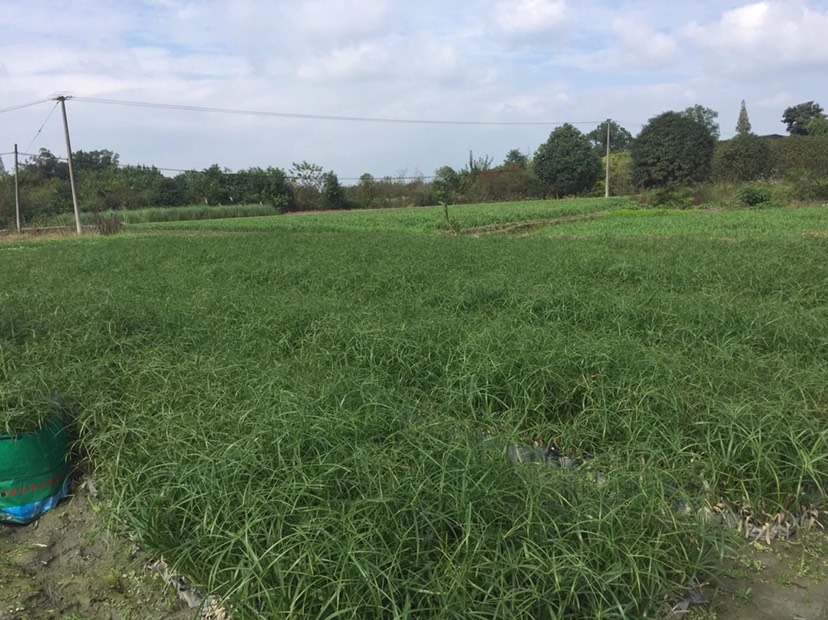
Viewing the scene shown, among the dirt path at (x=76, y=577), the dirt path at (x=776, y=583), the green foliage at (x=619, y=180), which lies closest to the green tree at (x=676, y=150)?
the green foliage at (x=619, y=180)

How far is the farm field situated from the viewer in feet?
6.50

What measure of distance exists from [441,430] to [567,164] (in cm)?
4048

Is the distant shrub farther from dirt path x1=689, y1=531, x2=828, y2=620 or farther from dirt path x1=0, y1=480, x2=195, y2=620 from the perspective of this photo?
dirt path x1=689, y1=531, x2=828, y2=620

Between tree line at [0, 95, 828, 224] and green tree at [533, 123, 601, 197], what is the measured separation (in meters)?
0.07

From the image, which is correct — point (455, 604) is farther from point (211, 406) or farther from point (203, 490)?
point (211, 406)

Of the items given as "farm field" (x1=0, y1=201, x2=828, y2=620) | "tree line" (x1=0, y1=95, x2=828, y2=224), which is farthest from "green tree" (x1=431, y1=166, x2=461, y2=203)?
"farm field" (x1=0, y1=201, x2=828, y2=620)

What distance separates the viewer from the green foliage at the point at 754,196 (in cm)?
2688

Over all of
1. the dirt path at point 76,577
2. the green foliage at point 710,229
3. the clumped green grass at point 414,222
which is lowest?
the dirt path at point 76,577

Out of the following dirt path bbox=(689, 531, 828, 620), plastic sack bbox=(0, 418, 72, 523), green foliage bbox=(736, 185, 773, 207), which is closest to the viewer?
dirt path bbox=(689, 531, 828, 620)

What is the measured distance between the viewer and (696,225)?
55.5ft

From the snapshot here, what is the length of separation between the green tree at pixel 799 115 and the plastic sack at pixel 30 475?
271 ft

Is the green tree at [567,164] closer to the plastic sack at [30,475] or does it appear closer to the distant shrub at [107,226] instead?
the distant shrub at [107,226]

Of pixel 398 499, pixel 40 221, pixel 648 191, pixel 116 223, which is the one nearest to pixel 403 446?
pixel 398 499

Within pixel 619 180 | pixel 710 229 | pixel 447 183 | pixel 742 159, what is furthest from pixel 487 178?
pixel 710 229
